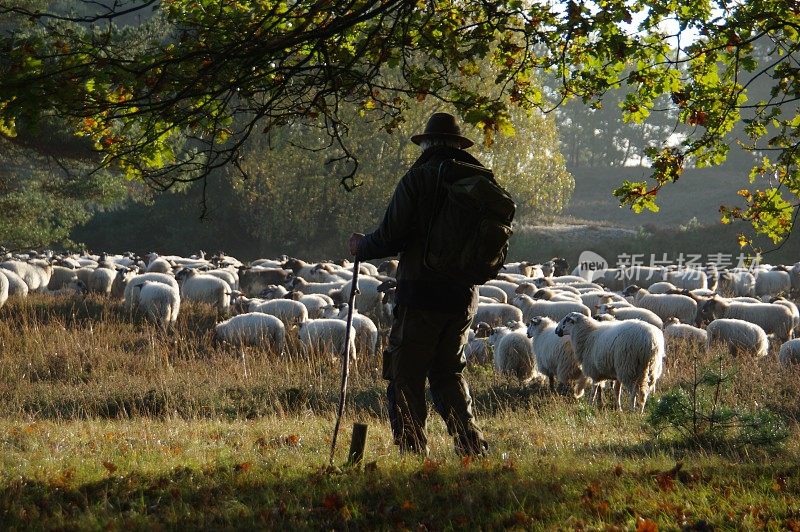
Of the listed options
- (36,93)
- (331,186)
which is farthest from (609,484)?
(331,186)

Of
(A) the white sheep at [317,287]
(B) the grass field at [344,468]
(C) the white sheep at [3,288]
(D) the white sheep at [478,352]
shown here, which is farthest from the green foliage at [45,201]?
(B) the grass field at [344,468]

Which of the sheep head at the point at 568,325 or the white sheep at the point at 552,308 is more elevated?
the sheep head at the point at 568,325

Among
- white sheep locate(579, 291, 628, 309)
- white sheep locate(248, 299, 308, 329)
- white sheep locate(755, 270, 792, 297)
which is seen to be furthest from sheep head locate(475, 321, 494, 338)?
white sheep locate(755, 270, 792, 297)

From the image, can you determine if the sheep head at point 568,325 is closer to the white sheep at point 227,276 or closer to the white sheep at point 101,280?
the white sheep at point 227,276

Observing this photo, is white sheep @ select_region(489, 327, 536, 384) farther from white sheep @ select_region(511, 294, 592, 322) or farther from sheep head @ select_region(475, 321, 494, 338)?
white sheep @ select_region(511, 294, 592, 322)

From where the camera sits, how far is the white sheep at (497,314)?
18.3 m

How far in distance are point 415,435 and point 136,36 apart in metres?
13.1

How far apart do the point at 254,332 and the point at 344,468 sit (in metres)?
10.5

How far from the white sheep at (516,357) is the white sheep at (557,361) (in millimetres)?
305

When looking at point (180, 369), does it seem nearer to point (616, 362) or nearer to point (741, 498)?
point (616, 362)

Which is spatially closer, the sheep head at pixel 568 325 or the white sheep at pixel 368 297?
the sheep head at pixel 568 325

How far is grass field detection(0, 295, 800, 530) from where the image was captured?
4676 millimetres

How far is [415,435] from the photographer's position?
20.1 feet

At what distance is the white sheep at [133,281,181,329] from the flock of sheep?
0.13ft
